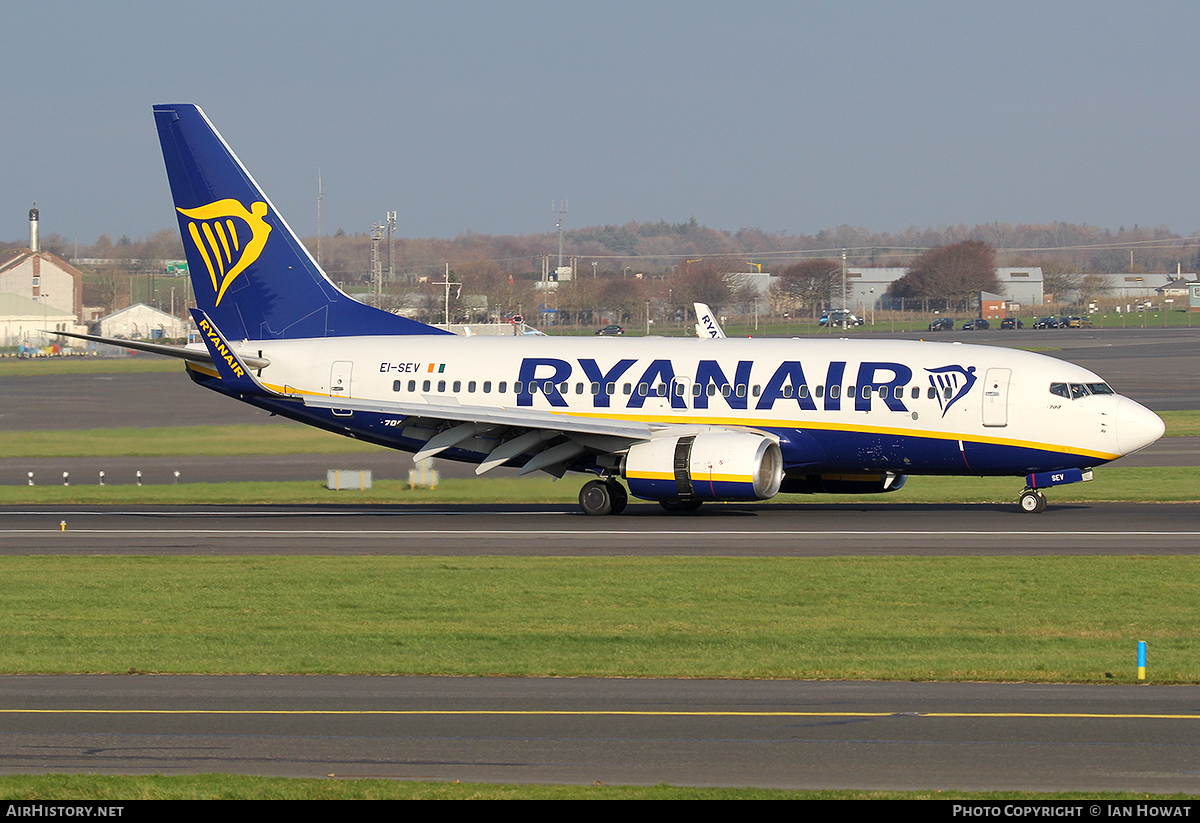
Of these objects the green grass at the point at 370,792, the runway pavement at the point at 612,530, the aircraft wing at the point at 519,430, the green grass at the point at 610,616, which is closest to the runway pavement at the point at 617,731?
the green grass at the point at 370,792

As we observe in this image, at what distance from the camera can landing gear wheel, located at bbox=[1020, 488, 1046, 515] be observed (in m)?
35.7

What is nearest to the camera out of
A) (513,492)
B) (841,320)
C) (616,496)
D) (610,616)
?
(610,616)

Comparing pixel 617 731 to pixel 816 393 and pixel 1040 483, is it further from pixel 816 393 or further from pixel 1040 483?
pixel 1040 483

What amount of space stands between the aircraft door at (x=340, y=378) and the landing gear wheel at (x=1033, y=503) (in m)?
18.4

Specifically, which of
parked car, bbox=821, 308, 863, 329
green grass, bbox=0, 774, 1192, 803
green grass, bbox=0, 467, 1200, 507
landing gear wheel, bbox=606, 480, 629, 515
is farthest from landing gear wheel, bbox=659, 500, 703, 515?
parked car, bbox=821, 308, 863, 329

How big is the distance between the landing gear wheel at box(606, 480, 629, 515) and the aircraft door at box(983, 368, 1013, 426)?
31.6 ft

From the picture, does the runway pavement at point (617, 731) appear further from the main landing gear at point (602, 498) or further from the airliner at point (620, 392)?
the main landing gear at point (602, 498)

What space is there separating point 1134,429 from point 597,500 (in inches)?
535

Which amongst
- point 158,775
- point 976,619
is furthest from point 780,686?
point 158,775

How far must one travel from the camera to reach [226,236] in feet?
135

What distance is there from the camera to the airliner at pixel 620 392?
34938 millimetres

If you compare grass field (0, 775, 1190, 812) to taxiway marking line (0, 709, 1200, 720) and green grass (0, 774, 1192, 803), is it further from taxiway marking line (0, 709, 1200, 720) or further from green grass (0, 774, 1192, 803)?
taxiway marking line (0, 709, 1200, 720)

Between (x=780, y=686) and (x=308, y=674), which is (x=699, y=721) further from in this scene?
(x=308, y=674)

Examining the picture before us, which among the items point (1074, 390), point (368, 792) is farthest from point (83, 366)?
point (368, 792)
